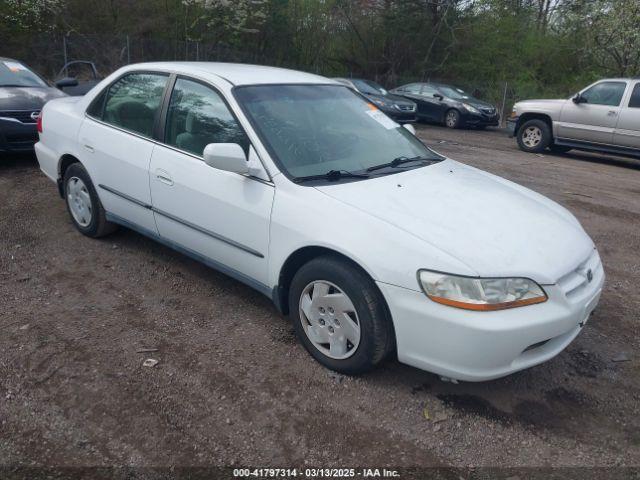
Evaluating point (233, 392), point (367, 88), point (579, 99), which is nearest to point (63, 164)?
point (233, 392)

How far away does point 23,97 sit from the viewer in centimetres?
741

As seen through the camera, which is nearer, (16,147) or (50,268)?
(50,268)

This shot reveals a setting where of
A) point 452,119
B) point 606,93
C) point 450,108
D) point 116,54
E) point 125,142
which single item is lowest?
point 452,119

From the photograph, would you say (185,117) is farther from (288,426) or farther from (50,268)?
(288,426)

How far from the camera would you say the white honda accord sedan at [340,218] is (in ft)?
8.92

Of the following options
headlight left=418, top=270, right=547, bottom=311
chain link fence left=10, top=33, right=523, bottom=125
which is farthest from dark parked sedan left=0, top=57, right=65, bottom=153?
chain link fence left=10, top=33, right=523, bottom=125

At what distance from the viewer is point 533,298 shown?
2752mm

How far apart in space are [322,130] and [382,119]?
0.72 metres

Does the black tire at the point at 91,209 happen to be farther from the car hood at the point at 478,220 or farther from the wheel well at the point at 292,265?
the car hood at the point at 478,220

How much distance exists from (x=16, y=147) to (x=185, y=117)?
456 centimetres

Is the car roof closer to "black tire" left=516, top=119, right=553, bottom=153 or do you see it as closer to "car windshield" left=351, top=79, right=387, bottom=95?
"black tire" left=516, top=119, right=553, bottom=153

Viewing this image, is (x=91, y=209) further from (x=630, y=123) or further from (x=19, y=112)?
(x=630, y=123)

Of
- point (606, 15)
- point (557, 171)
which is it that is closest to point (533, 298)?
point (557, 171)

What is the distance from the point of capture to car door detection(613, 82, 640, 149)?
1036 cm
